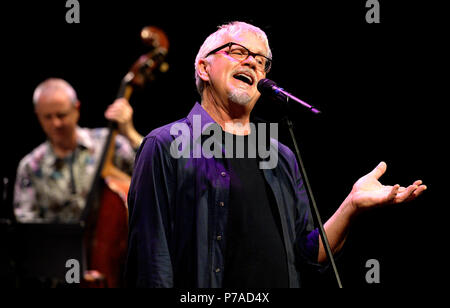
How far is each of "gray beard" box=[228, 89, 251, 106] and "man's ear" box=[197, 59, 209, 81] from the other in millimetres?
180

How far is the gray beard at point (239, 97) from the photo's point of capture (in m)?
2.13

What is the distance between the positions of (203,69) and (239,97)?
26 centimetres

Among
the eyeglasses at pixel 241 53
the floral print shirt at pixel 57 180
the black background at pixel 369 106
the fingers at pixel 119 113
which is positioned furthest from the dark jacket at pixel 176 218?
the floral print shirt at pixel 57 180

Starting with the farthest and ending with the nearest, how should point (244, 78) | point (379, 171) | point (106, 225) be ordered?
1. point (106, 225)
2. point (244, 78)
3. point (379, 171)

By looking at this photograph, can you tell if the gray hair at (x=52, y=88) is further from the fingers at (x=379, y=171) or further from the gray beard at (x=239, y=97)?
the fingers at (x=379, y=171)

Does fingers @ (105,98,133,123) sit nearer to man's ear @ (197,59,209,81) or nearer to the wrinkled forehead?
man's ear @ (197,59,209,81)

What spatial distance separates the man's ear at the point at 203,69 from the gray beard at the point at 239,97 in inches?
7.1

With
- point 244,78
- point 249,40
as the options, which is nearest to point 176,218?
point 244,78

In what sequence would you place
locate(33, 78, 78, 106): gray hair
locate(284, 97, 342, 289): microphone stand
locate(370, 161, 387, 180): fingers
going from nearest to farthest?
locate(284, 97, 342, 289): microphone stand < locate(370, 161, 387, 180): fingers < locate(33, 78, 78, 106): gray hair

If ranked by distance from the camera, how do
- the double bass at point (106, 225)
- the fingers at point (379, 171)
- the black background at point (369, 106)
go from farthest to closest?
the double bass at point (106, 225)
the black background at point (369, 106)
the fingers at point (379, 171)

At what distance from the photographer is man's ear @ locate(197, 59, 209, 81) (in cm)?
226

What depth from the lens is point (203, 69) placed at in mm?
2283

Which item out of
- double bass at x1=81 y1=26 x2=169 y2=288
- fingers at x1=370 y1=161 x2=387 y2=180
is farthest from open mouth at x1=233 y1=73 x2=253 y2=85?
double bass at x1=81 y1=26 x2=169 y2=288

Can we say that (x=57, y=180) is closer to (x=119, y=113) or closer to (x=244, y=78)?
(x=119, y=113)
